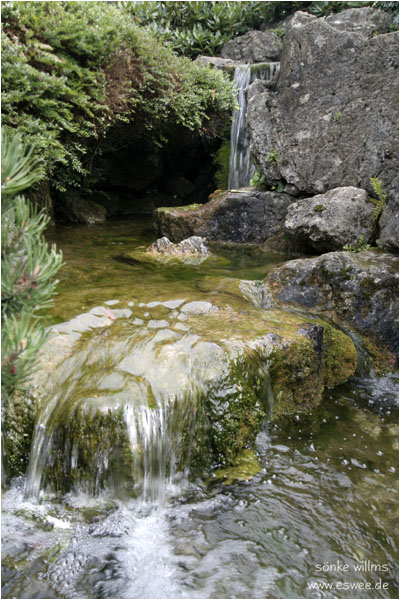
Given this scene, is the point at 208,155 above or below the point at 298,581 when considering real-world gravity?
above

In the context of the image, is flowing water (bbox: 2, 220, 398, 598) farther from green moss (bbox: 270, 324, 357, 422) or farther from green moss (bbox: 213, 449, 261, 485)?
green moss (bbox: 270, 324, 357, 422)

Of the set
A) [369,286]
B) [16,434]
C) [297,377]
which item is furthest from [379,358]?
[16,434]

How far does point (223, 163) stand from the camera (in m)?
11.5

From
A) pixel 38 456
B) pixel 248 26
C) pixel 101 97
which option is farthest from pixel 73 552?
pixel 248 26

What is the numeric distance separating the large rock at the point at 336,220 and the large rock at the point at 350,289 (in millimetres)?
769

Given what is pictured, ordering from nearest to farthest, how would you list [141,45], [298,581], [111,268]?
[298,581] < [111,268] < [141,45]

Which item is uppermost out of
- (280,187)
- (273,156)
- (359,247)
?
(273,156)

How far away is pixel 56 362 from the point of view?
12.9 ft

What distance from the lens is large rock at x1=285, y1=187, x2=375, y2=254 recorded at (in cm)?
685

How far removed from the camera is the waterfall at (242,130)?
10883mm

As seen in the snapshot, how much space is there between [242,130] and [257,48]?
13.8 ft

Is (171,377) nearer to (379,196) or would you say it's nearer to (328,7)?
(379,196)

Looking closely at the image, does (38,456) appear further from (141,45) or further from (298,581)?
(141,45)

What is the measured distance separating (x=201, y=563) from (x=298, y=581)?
0.64 metres
